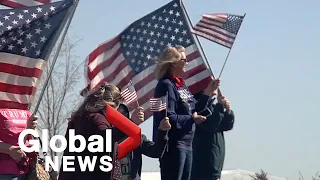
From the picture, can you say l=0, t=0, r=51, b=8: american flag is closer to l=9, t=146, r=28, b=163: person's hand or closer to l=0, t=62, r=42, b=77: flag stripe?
l=0, t=62, r=42, b=77: flag stripe

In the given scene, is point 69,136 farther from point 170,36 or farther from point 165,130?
point 170,36

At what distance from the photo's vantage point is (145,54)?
9.20 meters

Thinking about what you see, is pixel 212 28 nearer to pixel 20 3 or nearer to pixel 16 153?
pixel 20 3

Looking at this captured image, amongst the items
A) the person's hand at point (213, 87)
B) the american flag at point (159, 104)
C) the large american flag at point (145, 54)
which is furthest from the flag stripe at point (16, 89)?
the person's hand at point (213, 87)

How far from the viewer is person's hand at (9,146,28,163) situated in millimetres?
6406

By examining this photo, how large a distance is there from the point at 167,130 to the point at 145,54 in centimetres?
286

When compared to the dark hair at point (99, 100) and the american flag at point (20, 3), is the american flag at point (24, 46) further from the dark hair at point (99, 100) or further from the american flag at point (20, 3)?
the dark hair at point (99, 100)

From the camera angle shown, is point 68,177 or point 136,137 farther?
point 136,137

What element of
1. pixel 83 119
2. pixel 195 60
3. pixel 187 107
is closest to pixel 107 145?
pixel 83 119

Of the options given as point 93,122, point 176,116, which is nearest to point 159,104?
point 176,116

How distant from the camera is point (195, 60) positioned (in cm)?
900

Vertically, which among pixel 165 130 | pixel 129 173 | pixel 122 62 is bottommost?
pixel 129 173

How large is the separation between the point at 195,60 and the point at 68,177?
12.0 ft

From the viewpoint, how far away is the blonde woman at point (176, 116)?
6824 mm
